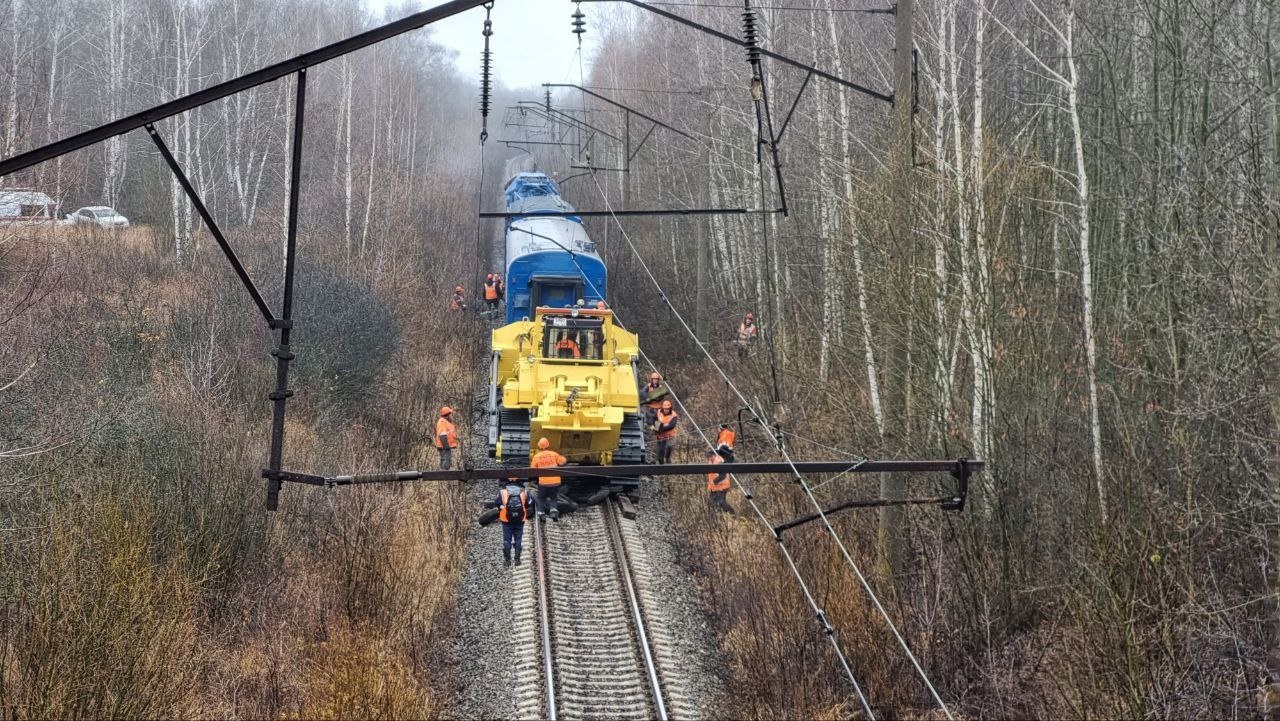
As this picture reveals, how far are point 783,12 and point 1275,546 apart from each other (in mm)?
15918

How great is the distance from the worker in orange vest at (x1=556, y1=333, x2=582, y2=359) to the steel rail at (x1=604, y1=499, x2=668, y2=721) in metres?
2.34

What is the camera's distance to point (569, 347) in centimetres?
1678

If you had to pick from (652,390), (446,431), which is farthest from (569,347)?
(652,390)

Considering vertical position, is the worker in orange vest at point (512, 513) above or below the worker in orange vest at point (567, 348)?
below

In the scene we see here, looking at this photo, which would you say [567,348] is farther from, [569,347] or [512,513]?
[512,513]

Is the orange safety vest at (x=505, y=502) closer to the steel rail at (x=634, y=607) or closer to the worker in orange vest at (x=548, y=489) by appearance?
the worker in orange vest at (x=548, y=489)

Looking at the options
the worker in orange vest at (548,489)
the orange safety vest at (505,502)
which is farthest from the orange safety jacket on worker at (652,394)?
the orange safety vest at (505,502)

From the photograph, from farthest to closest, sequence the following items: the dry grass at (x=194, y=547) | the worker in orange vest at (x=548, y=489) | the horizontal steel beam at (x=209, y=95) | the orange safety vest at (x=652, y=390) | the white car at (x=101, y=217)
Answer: the white car at (x=101, y=217), the orange safety vest at (x=652, y=390), the worker in orange vest at (x=548, y=489), the dry grass at (x=194, y=547), the horizontal steel beam at (x=209, y=95)

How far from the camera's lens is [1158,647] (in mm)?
8609

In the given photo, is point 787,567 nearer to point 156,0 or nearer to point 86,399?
point 86,399

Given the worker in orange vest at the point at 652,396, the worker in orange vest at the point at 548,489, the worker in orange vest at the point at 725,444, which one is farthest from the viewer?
the worker in orange vest at the point at 652,396

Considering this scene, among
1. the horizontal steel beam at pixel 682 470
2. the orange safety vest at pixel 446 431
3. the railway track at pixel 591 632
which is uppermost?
the orange safety vest at pixel 446 431

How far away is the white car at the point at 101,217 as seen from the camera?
946 inches

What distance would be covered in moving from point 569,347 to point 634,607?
5490 millimetres
